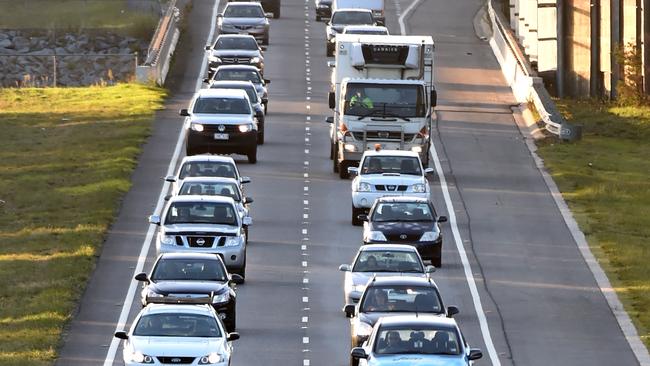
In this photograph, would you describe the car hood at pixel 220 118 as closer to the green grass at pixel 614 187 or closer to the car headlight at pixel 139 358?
the green grass at pixel 614 187

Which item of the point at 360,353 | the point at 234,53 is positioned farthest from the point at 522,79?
the point at 360,353

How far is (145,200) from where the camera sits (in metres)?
53.1

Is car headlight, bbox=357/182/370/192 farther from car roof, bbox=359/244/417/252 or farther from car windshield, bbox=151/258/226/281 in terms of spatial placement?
car windshield, bbox=151/258/226/281

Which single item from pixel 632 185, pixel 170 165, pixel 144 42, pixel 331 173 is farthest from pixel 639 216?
pixel 144 42

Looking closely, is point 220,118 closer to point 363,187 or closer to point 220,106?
point 220,106

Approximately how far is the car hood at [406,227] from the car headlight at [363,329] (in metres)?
10.9

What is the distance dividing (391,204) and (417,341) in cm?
1537

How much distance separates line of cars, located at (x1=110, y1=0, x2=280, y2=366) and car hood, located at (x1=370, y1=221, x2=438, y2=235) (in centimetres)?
308

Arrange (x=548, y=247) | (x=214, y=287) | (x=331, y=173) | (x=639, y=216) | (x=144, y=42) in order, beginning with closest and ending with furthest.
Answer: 1. (x=214, y=287)
2. (x=548, y=247)
3. (x=639, y=216)
4. (x=331, y=173)
5. (x=144, y=42)

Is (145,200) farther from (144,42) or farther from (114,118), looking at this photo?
(144,42)

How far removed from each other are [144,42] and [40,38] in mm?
7160

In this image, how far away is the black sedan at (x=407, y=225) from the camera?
144 feet

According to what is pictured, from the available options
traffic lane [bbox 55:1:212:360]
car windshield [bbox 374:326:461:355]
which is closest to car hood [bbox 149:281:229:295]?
traffic lane [bbox 55:1:212:360]

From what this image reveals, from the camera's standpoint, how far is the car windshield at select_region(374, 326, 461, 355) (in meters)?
29.7
